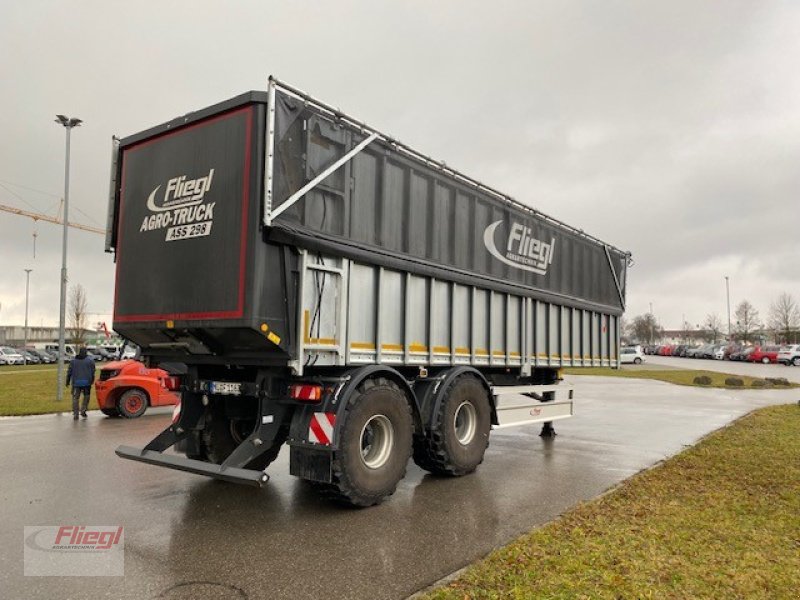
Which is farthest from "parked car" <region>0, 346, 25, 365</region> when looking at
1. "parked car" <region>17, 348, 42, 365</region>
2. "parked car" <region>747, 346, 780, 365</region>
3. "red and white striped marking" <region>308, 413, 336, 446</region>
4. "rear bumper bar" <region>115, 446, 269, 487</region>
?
"parked car" <region>747, 346, 780, 365</region>

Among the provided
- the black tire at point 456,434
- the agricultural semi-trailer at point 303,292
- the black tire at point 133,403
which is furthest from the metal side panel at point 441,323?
the black tire at point 133,403

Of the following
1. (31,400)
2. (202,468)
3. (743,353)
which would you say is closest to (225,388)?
(202,468)

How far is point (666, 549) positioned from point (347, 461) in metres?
2.80

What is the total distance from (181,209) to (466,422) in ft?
14.5

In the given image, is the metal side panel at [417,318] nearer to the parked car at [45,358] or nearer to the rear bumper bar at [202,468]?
the rear bumper bar at [202,468]

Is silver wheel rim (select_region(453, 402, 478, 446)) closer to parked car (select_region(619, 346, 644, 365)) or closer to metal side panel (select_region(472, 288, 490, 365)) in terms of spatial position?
metal side panel (select_region(472, 288, 490, 365))

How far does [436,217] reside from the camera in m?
7.52

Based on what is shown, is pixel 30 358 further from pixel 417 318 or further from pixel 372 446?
pixel 372 446

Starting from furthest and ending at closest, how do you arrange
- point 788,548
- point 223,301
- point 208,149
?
1. point 208,149
2. point 223,301
3. point 788,548

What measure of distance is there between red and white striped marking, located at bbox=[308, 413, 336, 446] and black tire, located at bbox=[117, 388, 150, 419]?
9.41 m

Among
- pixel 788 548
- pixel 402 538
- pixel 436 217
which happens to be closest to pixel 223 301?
pixel 402 538

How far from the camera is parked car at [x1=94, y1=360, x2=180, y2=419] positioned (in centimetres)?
1315

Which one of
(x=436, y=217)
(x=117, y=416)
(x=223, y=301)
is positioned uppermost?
(x=436, y=217)

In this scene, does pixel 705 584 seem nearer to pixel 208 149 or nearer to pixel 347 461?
pixel 347 461
